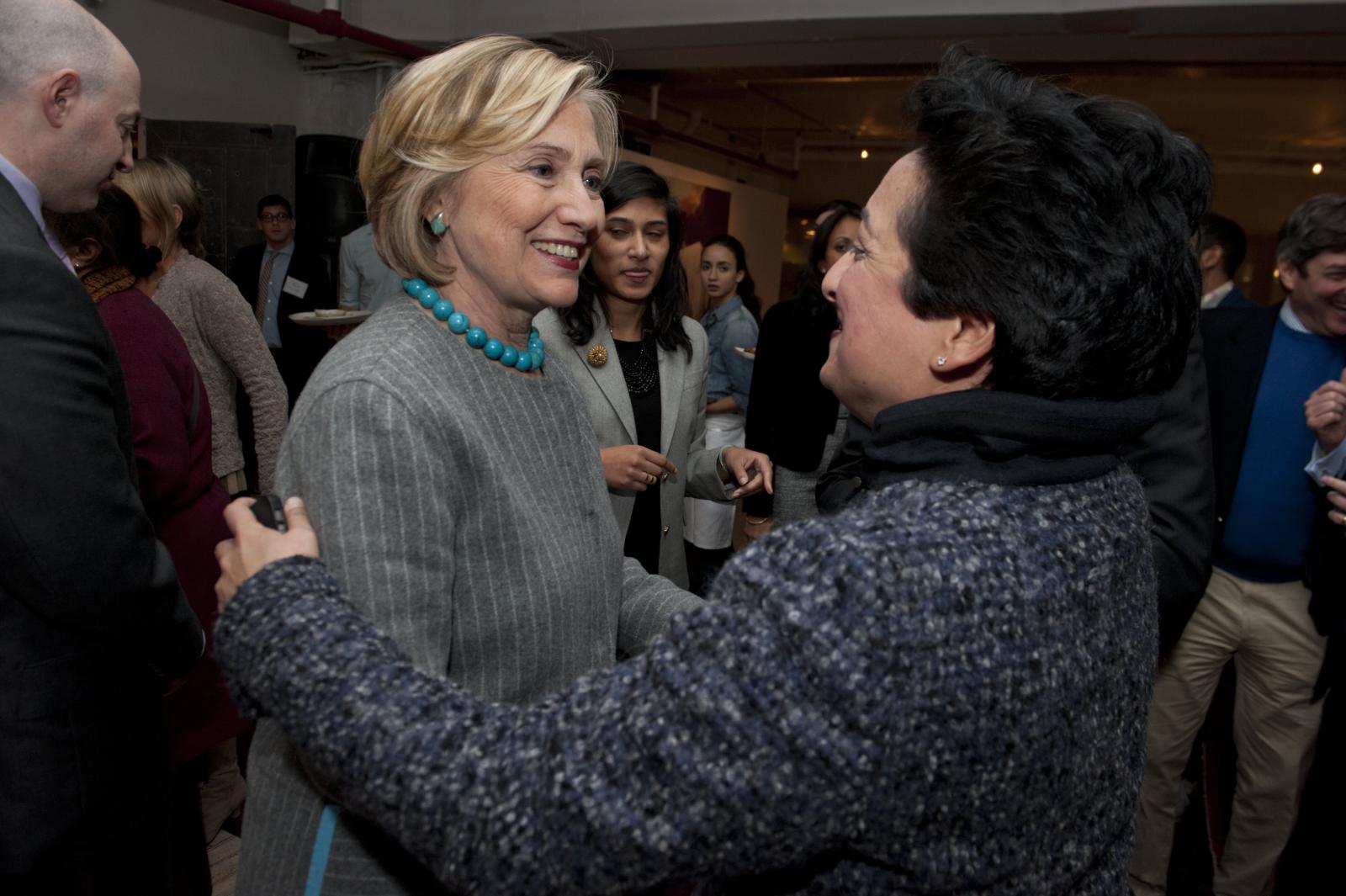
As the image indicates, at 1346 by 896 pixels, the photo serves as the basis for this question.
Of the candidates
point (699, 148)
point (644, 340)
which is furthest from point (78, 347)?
point (699, 148)

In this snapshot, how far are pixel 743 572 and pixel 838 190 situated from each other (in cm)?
1358

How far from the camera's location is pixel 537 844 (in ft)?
2.30

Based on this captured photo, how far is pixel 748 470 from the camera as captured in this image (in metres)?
2.29

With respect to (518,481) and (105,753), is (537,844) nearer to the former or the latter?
(518,481)

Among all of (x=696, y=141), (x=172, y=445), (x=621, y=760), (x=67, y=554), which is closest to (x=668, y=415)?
(x=172, y=445)

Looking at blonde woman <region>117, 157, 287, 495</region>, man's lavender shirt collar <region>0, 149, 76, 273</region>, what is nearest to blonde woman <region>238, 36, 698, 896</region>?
man's lavender shirt collar <region>0, 149, 76, 273</region>

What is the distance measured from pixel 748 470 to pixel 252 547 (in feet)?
4.97

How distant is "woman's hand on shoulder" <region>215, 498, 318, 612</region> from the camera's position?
0.88 meters

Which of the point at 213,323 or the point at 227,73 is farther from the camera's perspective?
the point at 227,73

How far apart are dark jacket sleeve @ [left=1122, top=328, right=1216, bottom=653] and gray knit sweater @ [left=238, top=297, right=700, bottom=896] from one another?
1264 millimetres

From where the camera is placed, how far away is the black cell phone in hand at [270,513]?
92 cm

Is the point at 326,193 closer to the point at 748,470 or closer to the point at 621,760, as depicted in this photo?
the point at 748,470

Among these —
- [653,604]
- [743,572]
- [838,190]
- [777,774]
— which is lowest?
[653,604]

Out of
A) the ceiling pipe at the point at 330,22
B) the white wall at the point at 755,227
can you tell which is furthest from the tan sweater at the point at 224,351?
the white wall at the point at 755,227
